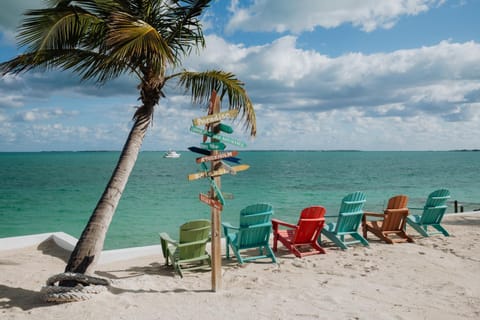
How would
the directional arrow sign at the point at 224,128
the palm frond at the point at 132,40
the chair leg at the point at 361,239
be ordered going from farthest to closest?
1. the chair leg at the point at 361,239
2. the directional arrow sign at the point at 224,128
3. the palm frond at the point at 132,40

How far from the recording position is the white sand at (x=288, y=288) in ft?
14.6

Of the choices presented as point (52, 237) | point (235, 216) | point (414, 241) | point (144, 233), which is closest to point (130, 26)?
point (52, 237)

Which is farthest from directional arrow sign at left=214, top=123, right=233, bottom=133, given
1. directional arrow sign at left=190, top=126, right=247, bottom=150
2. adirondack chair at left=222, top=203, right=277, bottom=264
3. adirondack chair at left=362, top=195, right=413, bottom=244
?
adirondack chair at left=362, top=195, right=413, bottom=244

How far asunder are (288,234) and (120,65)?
4473mm

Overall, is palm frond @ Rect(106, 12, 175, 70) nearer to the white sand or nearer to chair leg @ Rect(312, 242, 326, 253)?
the white sand

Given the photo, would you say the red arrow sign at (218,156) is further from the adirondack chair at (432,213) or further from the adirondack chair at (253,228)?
the adirondack chair at (432,213)

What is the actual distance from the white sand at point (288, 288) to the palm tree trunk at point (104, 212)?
549 mm

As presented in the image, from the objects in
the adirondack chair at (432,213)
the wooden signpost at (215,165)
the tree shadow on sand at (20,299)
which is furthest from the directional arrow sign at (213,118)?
the adirondack chair at (432,213)

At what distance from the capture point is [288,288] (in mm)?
5359

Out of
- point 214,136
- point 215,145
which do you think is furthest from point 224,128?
point 215,145

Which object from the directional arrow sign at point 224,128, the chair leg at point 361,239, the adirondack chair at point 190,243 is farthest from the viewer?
the chair leg at point 361,239

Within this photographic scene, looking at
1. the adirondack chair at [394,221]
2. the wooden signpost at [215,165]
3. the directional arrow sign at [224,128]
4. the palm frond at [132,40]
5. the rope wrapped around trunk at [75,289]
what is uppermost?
the palm frond at [132,40]

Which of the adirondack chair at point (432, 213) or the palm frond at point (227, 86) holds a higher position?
the palm frond at point (227, 86)

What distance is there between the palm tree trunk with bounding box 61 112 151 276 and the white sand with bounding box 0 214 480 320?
21.6 inches
